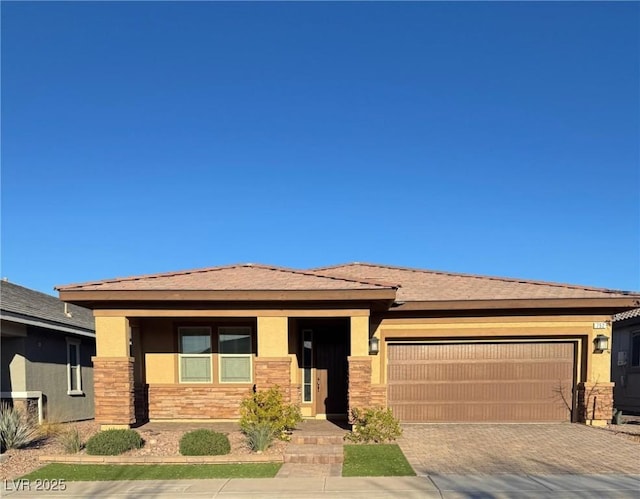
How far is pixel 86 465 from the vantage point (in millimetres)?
8125

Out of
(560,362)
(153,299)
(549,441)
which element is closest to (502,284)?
(560,362)

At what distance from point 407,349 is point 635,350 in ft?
32.3

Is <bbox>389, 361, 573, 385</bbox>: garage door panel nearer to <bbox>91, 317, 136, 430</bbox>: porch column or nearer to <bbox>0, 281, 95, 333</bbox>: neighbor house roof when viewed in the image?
<bbox>91, 317, 136, 430</bbox>: porch column

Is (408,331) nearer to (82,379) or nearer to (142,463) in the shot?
(142,463)

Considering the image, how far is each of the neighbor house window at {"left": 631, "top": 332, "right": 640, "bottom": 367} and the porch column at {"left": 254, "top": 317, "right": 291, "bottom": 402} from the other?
43.0 ft

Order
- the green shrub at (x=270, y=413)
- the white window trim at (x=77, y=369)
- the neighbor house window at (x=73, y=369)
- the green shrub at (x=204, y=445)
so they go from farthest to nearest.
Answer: the neighbor house window at (x=73, y=369)
the white window trim at (x=77, y=369)
the green shrub at (x=270, y=413)
the green shrub at (x=204, y=445)

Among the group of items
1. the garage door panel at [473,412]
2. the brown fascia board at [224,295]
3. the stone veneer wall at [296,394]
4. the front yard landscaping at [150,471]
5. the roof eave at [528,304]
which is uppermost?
the brown fascia board at [224,295]

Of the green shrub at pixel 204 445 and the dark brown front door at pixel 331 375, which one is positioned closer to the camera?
the green shrub at pixel 204 445

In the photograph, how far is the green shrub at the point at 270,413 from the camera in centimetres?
938

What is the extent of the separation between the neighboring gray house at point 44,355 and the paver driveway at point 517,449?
9290 millimetres

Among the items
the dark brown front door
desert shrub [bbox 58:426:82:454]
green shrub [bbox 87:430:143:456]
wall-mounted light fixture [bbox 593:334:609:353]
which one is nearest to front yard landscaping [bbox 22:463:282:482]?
green shrub [bbox 87:430:143:456]

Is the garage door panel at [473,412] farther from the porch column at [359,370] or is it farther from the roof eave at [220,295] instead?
the roof eave at [220,295]

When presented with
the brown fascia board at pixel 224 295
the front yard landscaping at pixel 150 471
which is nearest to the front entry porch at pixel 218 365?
the brown fascia board at pixel 224 295

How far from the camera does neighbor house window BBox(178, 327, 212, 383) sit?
12.3m
